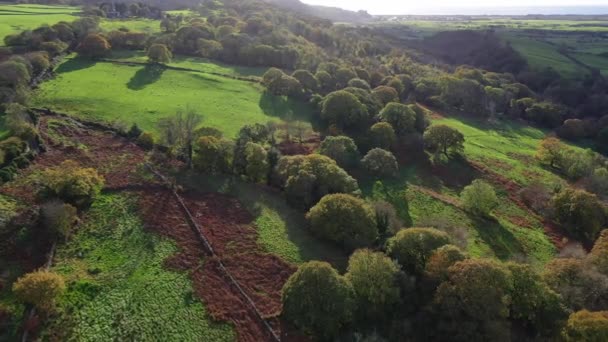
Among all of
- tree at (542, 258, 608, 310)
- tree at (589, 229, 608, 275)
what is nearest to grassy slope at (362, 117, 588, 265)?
tree at (542, 258, 608, 310)

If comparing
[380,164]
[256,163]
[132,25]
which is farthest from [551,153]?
[132,25]

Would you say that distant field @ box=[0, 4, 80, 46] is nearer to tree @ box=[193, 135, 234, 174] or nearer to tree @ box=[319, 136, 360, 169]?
tree @ box=[193, 135, 234, 174]

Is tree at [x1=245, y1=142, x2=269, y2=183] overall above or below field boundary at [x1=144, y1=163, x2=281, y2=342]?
above

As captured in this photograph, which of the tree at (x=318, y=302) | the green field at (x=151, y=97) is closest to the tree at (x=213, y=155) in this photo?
the green field at (x=151, y=97)

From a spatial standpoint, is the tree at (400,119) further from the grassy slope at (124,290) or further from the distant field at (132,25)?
the distant field at (132,25)

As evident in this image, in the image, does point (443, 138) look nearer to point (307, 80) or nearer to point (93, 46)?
point (307, 80)

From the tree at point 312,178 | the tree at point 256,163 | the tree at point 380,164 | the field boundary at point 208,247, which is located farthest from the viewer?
the tree at point 380,164
